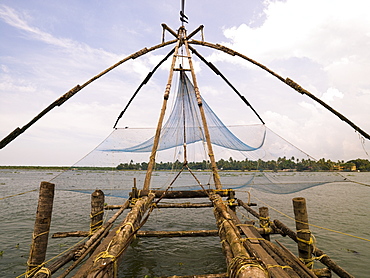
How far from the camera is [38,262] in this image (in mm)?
3490

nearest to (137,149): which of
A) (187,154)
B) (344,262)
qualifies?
(187,154)

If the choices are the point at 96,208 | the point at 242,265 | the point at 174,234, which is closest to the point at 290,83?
the point at 174,234

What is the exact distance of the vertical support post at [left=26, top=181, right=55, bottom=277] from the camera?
11.4 ft

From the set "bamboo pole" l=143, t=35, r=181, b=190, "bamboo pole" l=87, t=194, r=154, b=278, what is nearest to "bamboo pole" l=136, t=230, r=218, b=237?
"bamboo pole" l=143, t=35, r=181, b=190

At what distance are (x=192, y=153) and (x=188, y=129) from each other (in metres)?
0.98

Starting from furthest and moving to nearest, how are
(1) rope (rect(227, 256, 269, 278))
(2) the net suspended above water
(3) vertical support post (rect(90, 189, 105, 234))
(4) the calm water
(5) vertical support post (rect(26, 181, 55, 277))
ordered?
(2) the net suspended above water < (3) vertical support post (rect(90, 189, 105, 234)) < (4) the calm water < (5) vertical support post (rect(26, 181, 55, 277)) < (1) rope (rect(227, 256, 269, 278))

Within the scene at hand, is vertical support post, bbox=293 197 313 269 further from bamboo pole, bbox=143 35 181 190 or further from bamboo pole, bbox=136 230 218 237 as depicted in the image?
bamboo pole, bbox=143 35 181 190

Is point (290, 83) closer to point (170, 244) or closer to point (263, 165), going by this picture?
point (263, 165)

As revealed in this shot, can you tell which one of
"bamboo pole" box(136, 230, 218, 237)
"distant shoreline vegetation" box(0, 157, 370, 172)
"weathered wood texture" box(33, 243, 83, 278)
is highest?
"distant shoreline vegetation" box(0, 157, 370, 172)

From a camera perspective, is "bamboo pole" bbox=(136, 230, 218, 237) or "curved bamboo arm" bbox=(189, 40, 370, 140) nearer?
"curved bamboo arm" bbox=(189, 40, 370, 140)

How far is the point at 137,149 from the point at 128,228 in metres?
5.27

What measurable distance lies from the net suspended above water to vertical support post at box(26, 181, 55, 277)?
161 inches

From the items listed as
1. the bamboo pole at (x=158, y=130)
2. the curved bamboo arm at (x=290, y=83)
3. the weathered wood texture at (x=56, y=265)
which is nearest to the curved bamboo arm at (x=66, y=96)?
the bamboo pole at (x=158, y=130)

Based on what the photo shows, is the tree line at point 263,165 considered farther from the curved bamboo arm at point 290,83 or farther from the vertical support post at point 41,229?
the vertical support post at point 41,229
